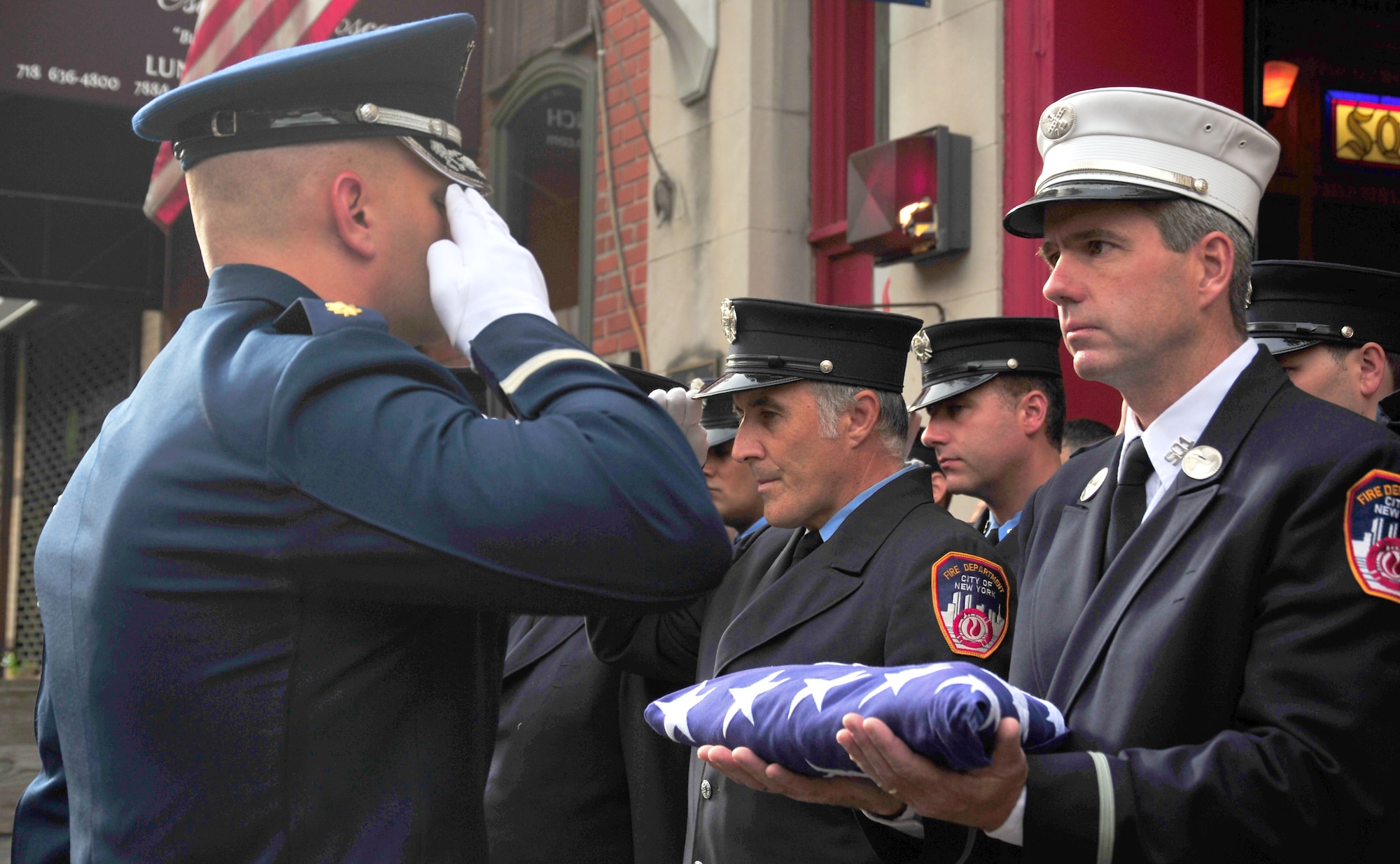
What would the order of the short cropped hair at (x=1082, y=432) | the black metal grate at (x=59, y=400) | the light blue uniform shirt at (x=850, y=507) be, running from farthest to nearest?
the black metal grate at (x=59, y=400) → the short cropped hair at (x=1082, y=432) → the light blue uniform shirt at (x=850, y=507)

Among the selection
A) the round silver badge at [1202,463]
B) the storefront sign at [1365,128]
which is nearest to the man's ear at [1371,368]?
the round silver badge at [1202,463]

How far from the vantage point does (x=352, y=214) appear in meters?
1.96

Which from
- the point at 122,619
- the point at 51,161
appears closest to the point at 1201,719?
the point at 122,619

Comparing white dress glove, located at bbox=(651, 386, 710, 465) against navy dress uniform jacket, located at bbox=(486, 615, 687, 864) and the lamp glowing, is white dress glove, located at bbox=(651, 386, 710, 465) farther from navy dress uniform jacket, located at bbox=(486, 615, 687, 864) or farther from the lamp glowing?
the lamp glowing

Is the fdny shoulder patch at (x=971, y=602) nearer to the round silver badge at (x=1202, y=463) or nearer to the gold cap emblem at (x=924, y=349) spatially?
the round silver badge at (x=1202, y=463)

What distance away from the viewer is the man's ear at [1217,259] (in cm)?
235

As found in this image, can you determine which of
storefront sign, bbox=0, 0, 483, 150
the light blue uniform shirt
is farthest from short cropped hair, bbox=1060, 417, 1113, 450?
storefront sign, bbox=0, 0, 483, 150

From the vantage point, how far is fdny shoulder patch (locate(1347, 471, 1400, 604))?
Answer: 1949 millimetres

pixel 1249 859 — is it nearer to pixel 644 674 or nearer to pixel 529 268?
pixel 529 268

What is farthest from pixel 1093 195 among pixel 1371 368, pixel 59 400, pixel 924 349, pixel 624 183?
pixel 59 400

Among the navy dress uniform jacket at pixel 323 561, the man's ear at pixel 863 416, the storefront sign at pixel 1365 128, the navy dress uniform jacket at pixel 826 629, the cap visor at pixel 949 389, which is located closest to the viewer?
the navy dress uniform jacket at pixel 323 561

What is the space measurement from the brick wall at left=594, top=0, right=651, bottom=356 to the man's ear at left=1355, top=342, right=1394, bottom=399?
475 cm

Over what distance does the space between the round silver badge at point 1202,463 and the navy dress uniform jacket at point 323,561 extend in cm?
78

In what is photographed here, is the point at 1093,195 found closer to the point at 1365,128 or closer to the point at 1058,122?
the point at 1058,122
